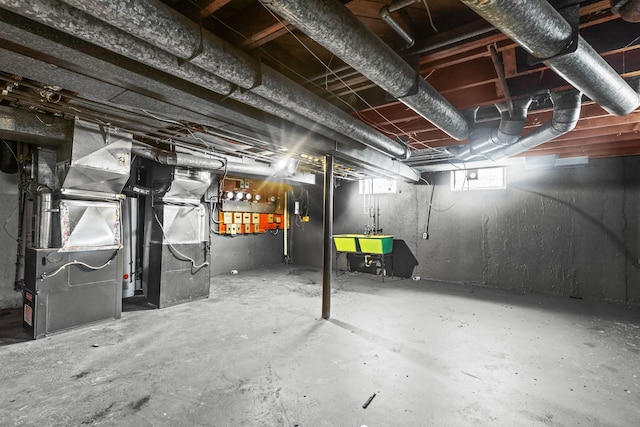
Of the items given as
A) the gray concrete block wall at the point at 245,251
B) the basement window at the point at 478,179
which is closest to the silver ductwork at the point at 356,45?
the basement window at the point at 478,179

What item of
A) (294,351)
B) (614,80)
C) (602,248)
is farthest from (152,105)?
(602,248)

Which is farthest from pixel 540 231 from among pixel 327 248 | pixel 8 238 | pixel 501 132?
pixel 8 238

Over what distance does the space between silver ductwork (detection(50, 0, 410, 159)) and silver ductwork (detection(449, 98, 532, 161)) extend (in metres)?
1.44

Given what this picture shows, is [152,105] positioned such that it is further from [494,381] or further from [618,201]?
[618,201]

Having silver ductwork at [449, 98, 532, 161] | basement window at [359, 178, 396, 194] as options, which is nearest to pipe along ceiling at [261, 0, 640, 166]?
silver ductwork at [449, 98, 532, 161]

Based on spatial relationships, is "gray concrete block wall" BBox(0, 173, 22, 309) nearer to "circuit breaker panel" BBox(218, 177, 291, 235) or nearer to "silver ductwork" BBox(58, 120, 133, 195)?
"silver ductwork" BBox(58, 120, 133, 195)

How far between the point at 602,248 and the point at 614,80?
407 cm

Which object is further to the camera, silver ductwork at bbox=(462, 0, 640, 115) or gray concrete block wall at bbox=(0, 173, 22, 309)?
gray concrete block wall at bbox=(0, 173, 22, 309)

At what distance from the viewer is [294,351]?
2613 millimetres

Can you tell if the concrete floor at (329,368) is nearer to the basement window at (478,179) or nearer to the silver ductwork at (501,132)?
the silver ductwork at (501,132)

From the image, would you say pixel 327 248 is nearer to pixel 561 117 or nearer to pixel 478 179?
pixel 561 117

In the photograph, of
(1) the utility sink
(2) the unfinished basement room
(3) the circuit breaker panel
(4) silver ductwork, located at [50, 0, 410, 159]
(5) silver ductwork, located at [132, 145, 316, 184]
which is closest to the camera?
(4) silver ductwork, located at [50, 0, 410, 159]

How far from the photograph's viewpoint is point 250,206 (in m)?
6.65

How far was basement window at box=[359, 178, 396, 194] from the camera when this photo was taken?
6.54m
